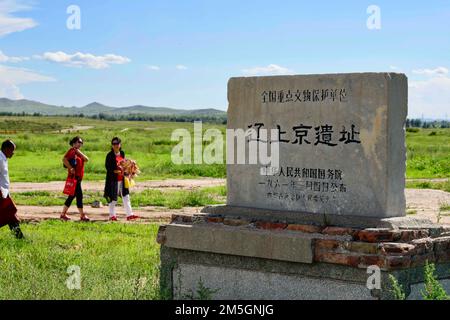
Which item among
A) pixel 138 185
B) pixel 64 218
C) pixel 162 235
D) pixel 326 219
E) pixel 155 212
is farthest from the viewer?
pixel 138 185

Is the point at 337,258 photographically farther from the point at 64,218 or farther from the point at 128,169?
the point at 64,218

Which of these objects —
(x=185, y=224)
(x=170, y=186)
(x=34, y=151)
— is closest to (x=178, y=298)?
(x=185, y=224)

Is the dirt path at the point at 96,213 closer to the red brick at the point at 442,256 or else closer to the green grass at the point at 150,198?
the green grass at the point at 150,198

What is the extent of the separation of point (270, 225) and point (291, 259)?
0.60 m

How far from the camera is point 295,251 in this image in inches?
321

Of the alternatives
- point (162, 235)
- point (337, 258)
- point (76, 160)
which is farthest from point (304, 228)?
point (76, 160)

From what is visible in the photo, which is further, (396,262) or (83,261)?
(83,261)

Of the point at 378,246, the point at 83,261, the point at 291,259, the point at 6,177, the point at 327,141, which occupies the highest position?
the point at 327,141

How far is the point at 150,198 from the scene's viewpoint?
21125 mm

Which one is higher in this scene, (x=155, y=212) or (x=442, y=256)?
(x=442, y=256)

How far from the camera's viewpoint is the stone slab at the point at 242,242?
8.15 meters

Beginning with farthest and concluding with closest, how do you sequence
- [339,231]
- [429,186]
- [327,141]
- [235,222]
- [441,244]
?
[429,186], [235,222], [327,141], [441,244], [339,231]

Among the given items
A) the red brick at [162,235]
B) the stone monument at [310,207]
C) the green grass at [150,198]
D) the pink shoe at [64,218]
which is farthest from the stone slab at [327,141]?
the green grass at [150,198]
